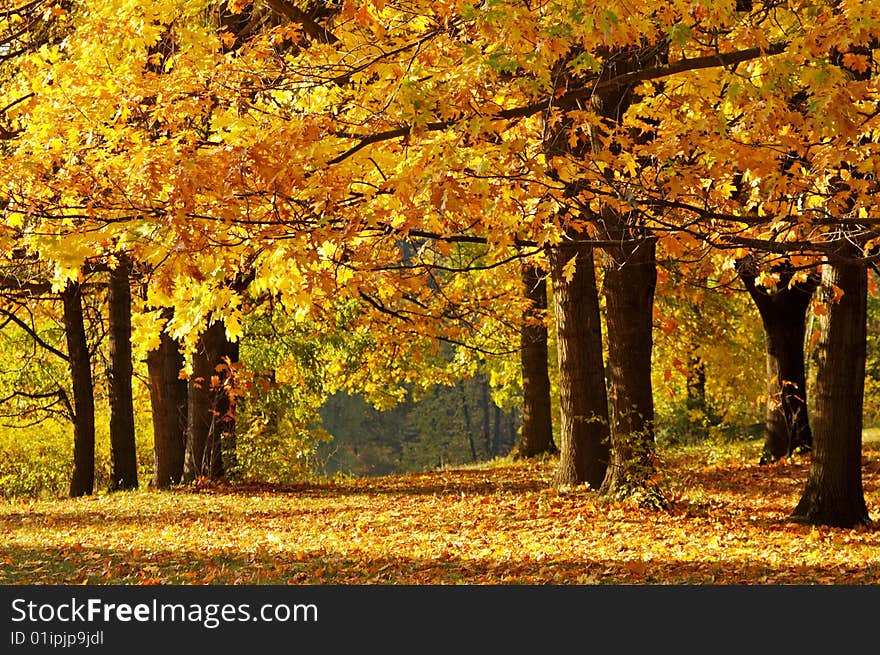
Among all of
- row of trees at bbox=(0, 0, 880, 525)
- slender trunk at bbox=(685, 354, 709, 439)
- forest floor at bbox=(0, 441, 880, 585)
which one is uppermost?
row of trees at bbox=(0, 0, 880, 525)

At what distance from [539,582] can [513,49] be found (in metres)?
3.87

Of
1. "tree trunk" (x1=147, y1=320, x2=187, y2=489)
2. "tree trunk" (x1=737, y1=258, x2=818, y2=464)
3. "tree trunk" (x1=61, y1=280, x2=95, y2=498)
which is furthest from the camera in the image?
"tree trunk" (x1=61, y1=280, x2=95, y2=498)

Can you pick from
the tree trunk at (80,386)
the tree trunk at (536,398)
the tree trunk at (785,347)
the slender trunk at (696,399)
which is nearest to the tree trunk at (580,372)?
the tree trunk at (785,347)

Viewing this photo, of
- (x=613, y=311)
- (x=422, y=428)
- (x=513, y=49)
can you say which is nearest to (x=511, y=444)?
(x=422, y=428)

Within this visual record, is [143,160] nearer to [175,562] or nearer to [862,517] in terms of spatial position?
[175,562]

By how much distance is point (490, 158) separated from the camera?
8000 millimetres

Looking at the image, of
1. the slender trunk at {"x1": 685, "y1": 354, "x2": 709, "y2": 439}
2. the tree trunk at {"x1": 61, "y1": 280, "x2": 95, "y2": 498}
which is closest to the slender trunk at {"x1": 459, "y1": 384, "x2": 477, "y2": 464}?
the slender trunk at {"x1": 685, "y1": 354, "x2": 709, "y2": 439}

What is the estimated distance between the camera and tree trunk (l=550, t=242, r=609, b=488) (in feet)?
41.8

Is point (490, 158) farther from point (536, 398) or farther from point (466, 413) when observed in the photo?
point (466, 413)

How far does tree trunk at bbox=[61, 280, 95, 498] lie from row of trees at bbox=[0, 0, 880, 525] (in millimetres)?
7071

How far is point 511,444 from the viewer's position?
75.8 meters

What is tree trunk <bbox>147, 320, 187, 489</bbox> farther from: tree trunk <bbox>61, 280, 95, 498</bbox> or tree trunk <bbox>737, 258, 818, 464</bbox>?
tree trunk <bbox>737, 258, 818, 464</bbox>

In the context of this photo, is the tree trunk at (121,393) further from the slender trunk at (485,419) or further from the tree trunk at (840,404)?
the slender trunk at (485,419)

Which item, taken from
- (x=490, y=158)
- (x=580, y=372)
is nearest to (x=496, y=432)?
(x=580, y=372)
